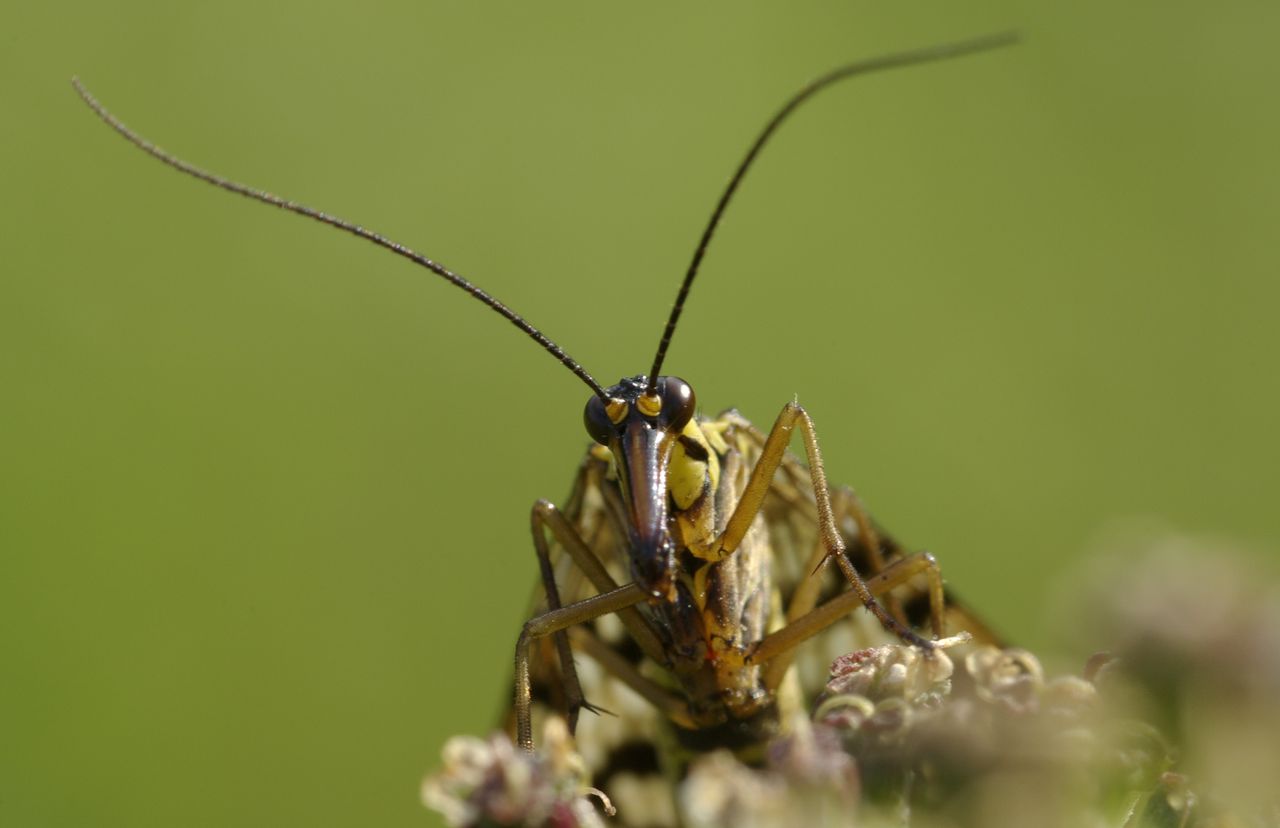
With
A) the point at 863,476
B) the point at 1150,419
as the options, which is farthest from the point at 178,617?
the point at 1150,419

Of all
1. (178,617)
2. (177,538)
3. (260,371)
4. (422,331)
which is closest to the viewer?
(178,617)

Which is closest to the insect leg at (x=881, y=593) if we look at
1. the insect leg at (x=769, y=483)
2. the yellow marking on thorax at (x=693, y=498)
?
the insect leg at (x=769, y=483)

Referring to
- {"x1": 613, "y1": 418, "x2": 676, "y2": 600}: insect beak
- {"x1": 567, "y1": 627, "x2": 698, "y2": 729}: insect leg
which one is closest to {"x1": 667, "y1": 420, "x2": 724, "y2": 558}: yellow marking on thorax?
{"x1": 613, "y1": 418, "x2": 676, "y2": 600}: insect beak

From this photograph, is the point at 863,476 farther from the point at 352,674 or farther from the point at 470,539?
the point at 352,674

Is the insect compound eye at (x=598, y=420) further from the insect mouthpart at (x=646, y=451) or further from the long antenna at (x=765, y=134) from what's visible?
the long antenna at (x=765, y=134)

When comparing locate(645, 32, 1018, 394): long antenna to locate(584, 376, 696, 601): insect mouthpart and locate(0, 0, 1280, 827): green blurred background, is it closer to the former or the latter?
locate(584, 376, 696, 601): insect mouthpart
